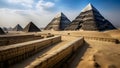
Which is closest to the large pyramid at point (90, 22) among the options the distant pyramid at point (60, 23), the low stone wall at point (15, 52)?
the distant pyramid at point (60, 23)

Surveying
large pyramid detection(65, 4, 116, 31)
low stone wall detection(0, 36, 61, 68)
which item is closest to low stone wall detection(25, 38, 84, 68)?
low stone wall detection(0, 36, 61, 68)

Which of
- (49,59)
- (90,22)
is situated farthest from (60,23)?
(49,59)

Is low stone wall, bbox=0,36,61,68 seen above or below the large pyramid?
below

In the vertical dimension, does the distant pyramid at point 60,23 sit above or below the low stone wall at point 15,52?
above

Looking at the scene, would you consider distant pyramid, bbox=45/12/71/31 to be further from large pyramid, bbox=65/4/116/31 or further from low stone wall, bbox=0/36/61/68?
low stone wall, bbox=0/36/61/68

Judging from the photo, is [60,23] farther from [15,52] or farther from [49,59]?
[49,59]

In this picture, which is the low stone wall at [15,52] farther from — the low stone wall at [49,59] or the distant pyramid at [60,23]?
the distant pyramid at [60,23]

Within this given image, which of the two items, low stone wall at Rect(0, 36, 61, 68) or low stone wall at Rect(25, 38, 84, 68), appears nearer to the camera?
low stone wall at Rect(25, 38, 84, 68)

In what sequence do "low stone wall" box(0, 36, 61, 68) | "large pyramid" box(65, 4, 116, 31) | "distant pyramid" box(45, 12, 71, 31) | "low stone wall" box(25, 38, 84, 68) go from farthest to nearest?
1. "distant pyramid" box(45, 12, 71, 31)
2. "large pyramid" box(65, 4, 116, 31)
3. "low stone wall" box(0, 36, 61, 68)
4. "low stone wall" box(25, 38, 84, 68)

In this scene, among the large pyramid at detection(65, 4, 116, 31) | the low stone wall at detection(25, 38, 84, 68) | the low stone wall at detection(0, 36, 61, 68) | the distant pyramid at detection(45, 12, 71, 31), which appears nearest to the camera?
the low stone wall at detection(25, 38, 84, 68)

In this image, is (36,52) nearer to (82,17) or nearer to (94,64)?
(94,64)

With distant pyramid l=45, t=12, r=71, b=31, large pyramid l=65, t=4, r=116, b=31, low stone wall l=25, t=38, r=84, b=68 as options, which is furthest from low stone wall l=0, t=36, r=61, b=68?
distant pyramid l=45, t=12, r=71, b=31

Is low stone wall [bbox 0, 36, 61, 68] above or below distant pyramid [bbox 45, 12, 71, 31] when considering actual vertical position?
below

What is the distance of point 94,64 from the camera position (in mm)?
6613
